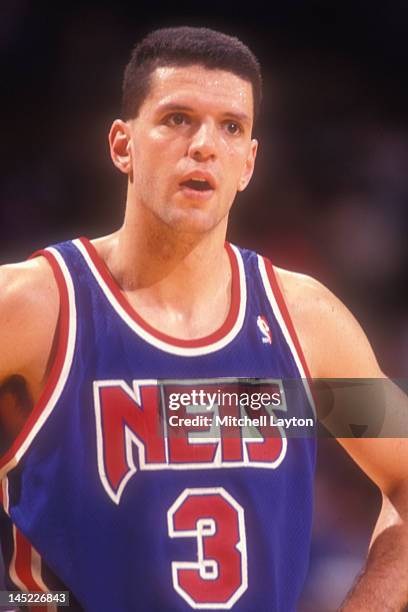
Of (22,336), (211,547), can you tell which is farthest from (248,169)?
(211,547)

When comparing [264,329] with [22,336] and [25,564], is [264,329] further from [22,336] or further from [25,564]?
[25,564]

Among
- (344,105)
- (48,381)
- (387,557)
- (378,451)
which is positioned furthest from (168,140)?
(387,557)

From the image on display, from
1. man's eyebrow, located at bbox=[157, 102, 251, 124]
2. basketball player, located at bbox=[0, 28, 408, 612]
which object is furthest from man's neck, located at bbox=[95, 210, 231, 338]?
man's eyebrow, located at bbox=[157, 102, 251, 124]

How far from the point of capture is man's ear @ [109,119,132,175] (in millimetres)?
1882

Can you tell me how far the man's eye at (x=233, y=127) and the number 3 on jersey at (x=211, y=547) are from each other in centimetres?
70

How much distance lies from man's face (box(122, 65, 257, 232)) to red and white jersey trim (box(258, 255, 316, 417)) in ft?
0.73

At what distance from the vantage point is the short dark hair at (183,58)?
1799 millimetres

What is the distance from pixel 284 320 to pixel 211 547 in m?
0.50

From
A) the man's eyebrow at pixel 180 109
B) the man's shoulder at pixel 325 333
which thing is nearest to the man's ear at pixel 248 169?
the man's eyebrow at pixel 180 109

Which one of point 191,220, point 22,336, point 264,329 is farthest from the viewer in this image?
point 264,329

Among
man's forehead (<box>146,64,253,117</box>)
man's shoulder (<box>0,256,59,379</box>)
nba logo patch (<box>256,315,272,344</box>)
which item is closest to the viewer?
man's shoulder (<box>0,256,59,379</box>)

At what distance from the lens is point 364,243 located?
2.33 metres

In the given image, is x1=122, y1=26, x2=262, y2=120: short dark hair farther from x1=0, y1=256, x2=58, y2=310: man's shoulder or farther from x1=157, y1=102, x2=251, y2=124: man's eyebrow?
x1=0, y1=256, x2=58, y2=310: man's shoulder

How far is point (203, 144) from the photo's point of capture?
5.71ft
